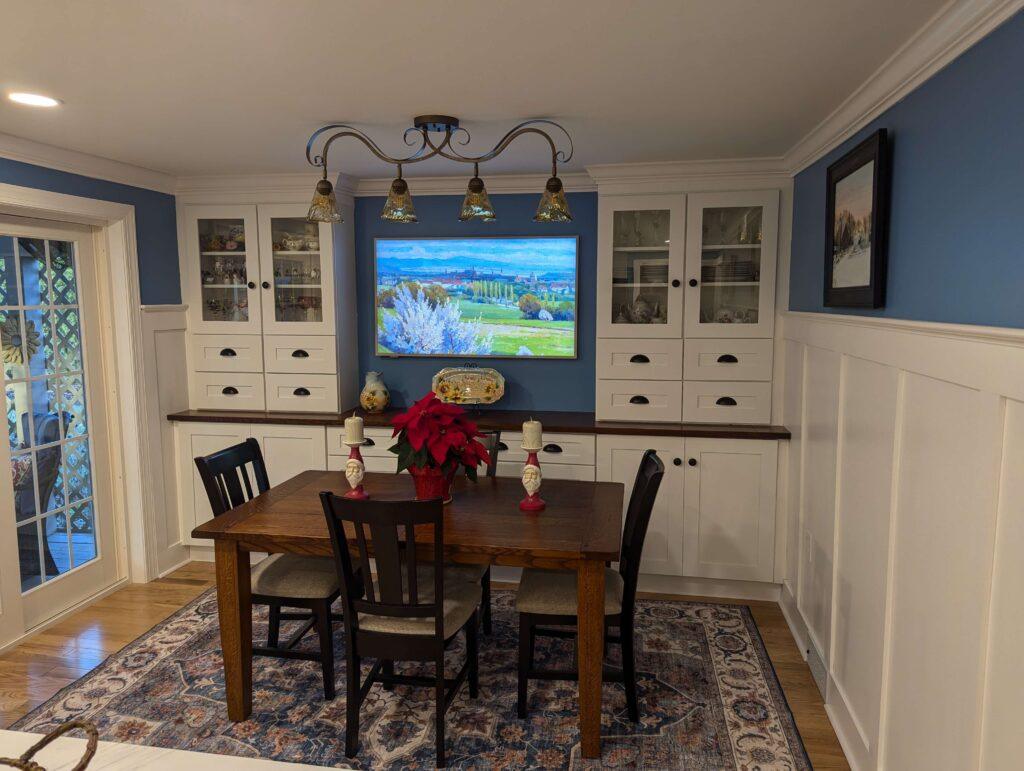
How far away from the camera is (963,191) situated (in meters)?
1.80

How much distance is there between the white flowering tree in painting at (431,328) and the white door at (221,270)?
0.85m

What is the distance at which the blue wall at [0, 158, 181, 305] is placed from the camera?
3.58m

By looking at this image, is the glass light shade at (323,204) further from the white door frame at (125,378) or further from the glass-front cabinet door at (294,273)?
the white door frame at (125,378)

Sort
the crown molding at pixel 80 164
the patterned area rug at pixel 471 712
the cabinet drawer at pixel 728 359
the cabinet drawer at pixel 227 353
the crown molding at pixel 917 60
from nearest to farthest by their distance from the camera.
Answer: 1. the crown molding at pixel 917 60
2. the patterned area rug at pixel 471 712
3. the crown molding at pixel 80 164
4. the cabinet drawer at pixel 728 359
5. the cabinet drawer at pixel 227 353

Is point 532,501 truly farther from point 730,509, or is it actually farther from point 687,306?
point 687,306

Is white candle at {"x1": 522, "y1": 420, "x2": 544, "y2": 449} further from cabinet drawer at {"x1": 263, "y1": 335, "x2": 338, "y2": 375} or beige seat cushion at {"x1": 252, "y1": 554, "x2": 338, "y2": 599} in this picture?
cabinet drawer at {"x1": 263, "y1": 335, "x2": 338, "y2": 375}

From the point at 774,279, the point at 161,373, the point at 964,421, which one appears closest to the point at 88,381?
the point at 161,373

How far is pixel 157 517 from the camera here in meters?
4.23

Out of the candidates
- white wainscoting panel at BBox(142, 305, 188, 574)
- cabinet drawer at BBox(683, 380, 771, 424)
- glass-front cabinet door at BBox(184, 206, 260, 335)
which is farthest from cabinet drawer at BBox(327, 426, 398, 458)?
cabinet drawer at BBox(683, 380, 771, 424)

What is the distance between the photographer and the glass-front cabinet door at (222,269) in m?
4.35

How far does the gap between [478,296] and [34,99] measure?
2435 mm

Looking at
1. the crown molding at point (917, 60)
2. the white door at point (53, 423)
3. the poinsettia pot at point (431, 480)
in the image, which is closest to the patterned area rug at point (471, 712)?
the white door at point (53, 423)

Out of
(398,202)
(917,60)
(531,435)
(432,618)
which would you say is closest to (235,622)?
(432,618)

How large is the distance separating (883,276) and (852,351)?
32 cm
